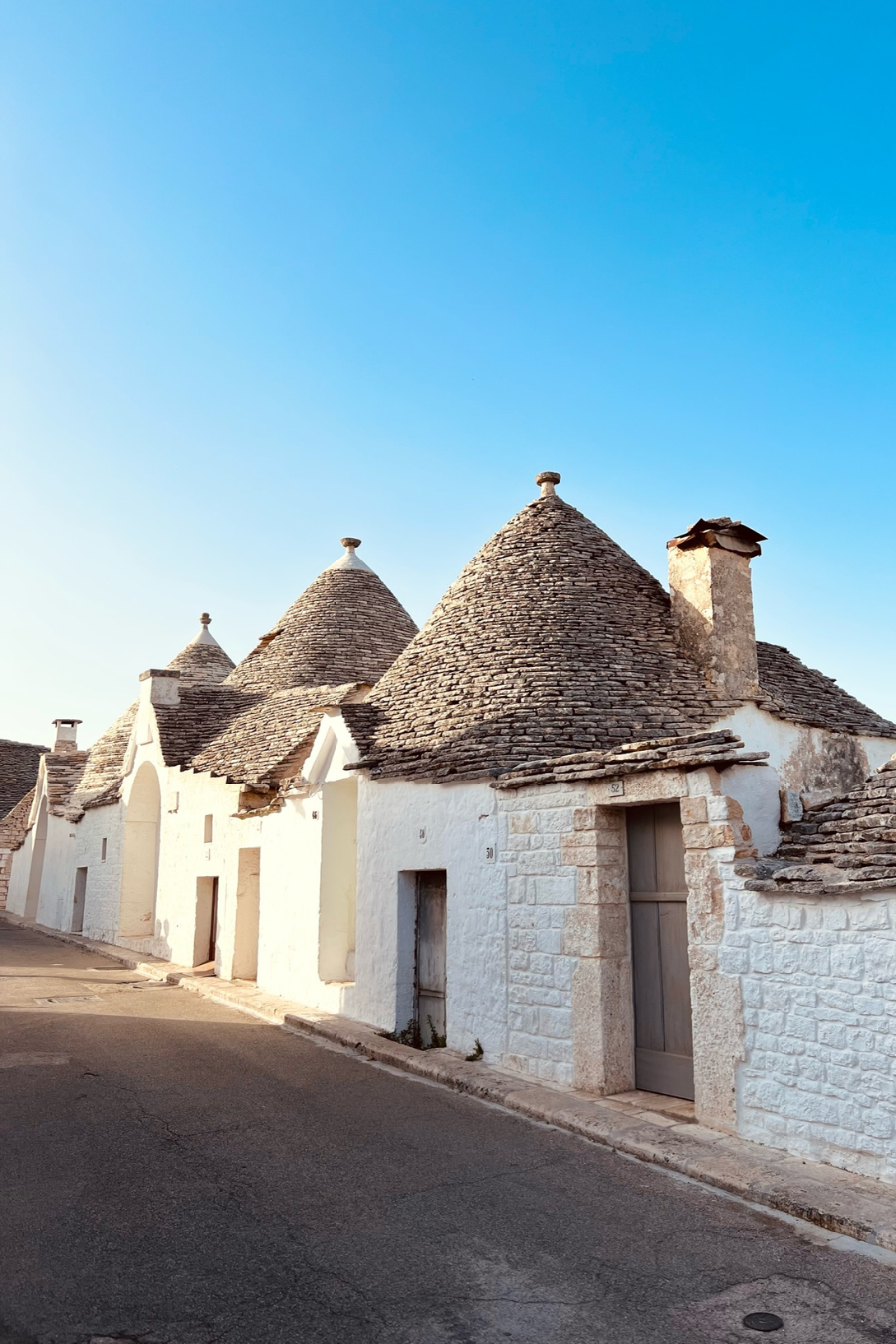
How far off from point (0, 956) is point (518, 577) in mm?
13466

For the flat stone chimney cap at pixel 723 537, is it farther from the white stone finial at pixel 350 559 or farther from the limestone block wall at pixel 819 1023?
the white stone finial at pixel 350 559

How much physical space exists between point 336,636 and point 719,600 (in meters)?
10.6

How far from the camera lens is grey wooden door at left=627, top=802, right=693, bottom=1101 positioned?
24.2 feet

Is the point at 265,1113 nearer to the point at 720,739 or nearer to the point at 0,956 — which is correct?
the point at 720,739

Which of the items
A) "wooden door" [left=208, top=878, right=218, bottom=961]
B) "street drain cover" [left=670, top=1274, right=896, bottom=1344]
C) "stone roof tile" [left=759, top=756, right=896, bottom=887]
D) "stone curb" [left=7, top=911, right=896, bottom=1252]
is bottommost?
"street drain cover" [left=670, top=1274, right=896, bottom=1344]

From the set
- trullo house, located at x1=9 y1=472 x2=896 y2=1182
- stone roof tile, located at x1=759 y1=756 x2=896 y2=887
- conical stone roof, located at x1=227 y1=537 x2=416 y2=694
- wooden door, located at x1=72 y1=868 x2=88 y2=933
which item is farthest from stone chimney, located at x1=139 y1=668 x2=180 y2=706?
stone roof tile, located at x1=759 y1=756 x2=896 y2=887

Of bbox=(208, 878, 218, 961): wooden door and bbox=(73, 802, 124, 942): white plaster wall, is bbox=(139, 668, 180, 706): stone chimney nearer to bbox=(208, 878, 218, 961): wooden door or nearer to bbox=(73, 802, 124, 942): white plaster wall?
bbox=(73, 802, 124, 942): white plaster wall

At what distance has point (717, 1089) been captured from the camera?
6367 mm

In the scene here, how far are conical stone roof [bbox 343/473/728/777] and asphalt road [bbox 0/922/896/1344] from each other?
3.77m

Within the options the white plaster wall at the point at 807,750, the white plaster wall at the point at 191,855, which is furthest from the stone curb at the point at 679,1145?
the white plaster wall at the point at 191,855

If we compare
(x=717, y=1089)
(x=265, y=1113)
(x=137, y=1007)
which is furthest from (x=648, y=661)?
(x=137, y=1007)

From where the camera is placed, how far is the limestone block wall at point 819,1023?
5367 mm

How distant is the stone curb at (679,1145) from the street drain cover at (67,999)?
423 cm

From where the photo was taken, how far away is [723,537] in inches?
470
